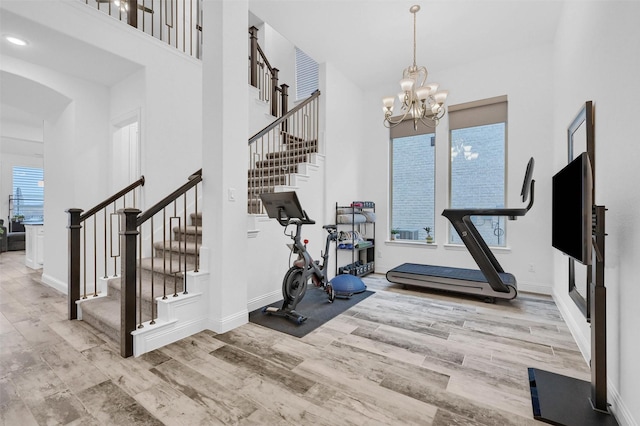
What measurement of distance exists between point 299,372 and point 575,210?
2.02m

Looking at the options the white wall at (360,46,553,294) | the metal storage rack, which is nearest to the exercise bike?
the metal storage rack

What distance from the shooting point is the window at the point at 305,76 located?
275 inches

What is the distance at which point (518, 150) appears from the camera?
171 inches

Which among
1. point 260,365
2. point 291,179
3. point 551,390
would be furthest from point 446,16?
point 260,365

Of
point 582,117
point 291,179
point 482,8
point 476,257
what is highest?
point 482,8

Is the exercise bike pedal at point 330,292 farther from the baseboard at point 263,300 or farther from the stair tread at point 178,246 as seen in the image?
the stair tread at point 178,246

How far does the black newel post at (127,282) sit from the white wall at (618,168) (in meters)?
3.16

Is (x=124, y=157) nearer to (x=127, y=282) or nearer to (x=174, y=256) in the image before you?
(x=174, y=256)

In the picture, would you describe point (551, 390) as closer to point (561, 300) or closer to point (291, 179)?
point (561, 300)

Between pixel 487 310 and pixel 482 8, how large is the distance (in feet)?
11.7

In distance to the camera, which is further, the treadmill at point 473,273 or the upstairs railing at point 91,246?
the treadmill at point 473,273

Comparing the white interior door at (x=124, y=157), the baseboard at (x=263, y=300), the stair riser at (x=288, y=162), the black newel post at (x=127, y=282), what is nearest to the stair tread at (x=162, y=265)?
the black newel post at (x=127, y=282)

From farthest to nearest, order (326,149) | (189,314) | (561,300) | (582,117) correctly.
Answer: (326,149) → (561,300) → (189,314) → (582,117)

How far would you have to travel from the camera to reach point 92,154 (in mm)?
4258
